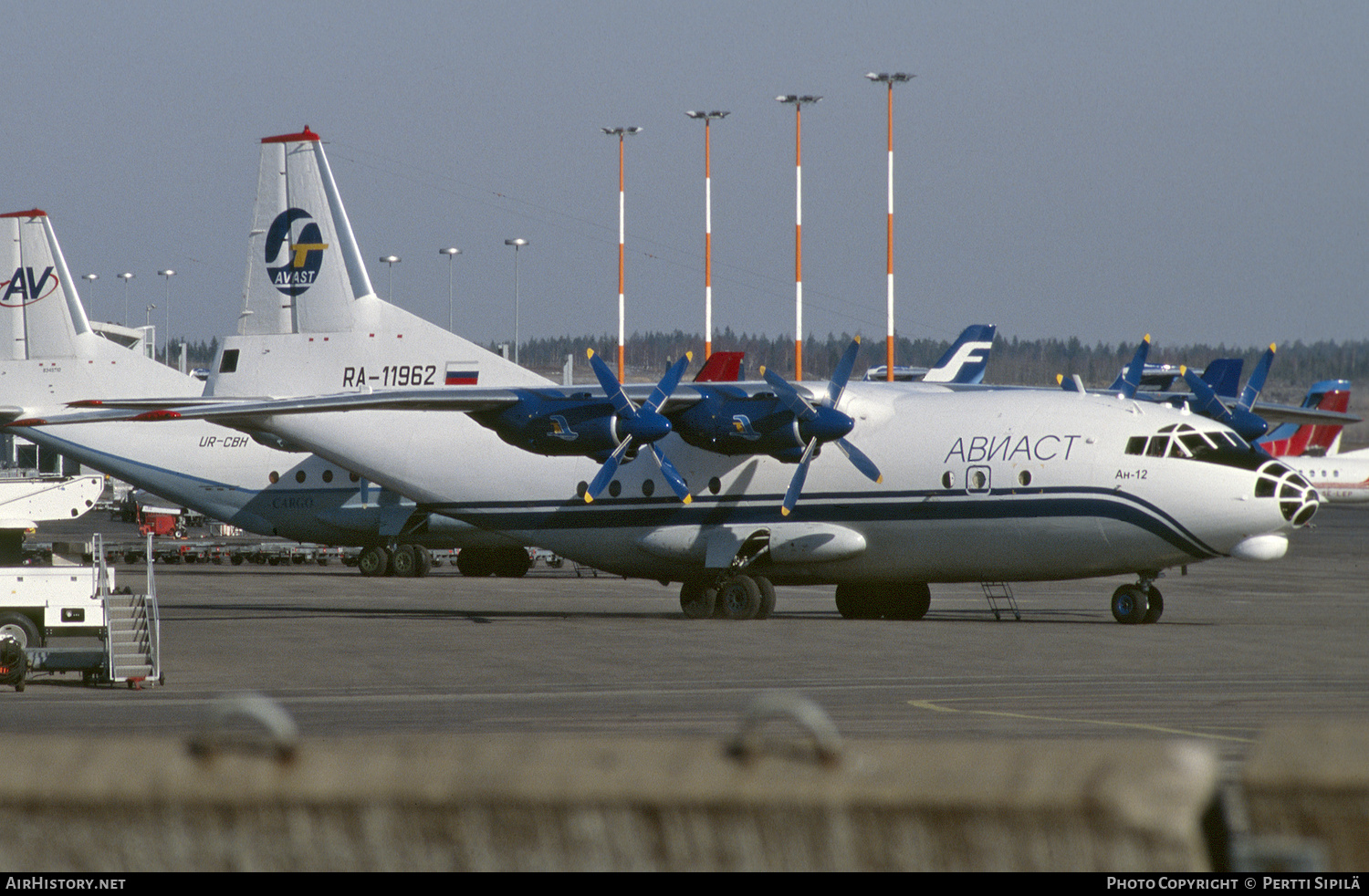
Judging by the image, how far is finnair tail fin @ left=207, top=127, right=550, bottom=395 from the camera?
114ft

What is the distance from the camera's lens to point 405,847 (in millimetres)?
4066

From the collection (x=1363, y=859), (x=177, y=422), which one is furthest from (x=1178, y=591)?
(x=1363, y=859)

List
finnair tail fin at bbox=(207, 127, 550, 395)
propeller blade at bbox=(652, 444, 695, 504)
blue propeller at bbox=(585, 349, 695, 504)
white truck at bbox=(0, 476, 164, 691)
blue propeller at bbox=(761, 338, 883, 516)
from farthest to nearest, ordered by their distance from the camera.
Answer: finnair tail fin at bbox=(207, 127, 550, 395) < propeller blade at bbox=(652, 444, 695, 504) < blue propeller at bbox=(585, 349, 695, 504) < blue propeller at bbox=(761, 338, 883, 516) < white truck at bbox=(0, 476, 164, 691)

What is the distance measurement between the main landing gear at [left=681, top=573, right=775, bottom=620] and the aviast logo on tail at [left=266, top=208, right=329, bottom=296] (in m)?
12.1

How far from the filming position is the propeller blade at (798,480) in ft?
92.5

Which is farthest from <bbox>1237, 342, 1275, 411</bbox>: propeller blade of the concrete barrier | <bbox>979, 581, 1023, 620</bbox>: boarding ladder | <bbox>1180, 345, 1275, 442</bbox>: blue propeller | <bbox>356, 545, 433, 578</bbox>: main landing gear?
the concrete barrier

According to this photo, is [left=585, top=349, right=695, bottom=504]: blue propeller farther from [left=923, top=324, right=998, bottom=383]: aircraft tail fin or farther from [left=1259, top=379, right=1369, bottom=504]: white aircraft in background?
[left=1259, top=379, right=1369, bottom=504]: white aircraft in background

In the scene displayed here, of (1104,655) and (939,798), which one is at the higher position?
(939,798)

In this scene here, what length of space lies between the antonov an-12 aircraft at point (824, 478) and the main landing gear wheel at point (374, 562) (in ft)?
36.7

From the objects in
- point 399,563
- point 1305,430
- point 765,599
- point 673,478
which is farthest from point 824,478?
point 1305,430

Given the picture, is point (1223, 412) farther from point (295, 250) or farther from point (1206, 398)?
point (295, 250)

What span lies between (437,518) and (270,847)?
1448 inches
